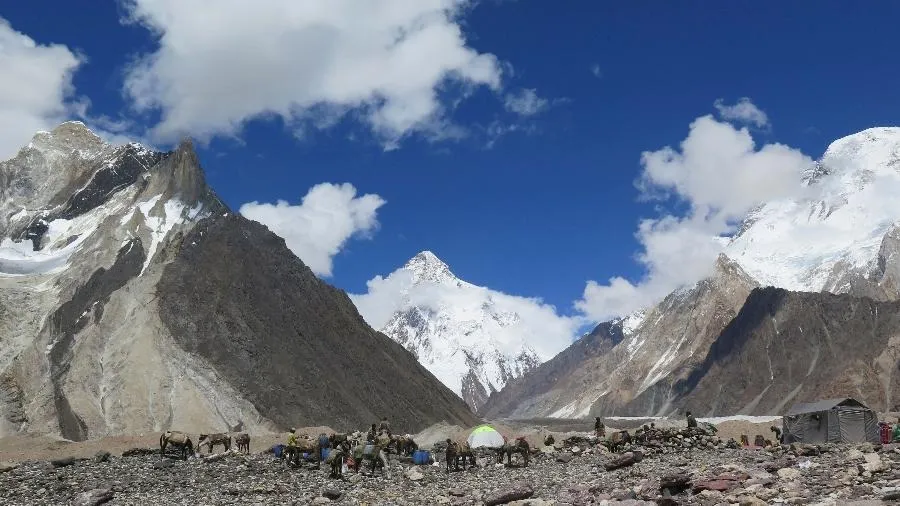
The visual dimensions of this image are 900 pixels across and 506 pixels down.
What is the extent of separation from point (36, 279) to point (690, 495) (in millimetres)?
110925

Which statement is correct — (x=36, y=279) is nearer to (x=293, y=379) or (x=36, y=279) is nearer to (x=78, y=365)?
(x=78, y=365)

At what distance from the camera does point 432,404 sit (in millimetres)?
130625

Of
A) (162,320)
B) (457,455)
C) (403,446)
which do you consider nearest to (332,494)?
(457,455)

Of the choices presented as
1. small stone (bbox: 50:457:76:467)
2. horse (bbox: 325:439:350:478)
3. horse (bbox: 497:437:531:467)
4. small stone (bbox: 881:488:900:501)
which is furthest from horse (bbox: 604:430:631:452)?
small stone (bbox: 50:457:76:467)

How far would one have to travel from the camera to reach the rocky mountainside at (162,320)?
92938 millimetres

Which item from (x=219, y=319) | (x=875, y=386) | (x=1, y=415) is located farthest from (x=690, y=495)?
(x=875, y=386)

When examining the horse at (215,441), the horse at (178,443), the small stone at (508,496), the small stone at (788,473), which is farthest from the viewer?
the horse at (215,441)

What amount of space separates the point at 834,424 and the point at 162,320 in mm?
81276

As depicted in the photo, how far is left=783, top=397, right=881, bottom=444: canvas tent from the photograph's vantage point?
44.1 meters

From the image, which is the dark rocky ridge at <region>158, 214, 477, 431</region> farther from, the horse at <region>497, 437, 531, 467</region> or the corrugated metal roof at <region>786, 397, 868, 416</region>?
the corrugated metal roof at <region>786, 397, 868, 416</region>

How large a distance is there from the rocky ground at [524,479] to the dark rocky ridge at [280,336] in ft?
205

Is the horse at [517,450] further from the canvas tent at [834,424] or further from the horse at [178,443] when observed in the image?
the canvas tent at [834,424]

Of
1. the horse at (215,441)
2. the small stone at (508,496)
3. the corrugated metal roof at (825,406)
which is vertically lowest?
the small stone at (508,496)

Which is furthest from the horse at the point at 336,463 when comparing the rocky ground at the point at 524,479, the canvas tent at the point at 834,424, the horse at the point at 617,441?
the canvas tent at the point at 834,424
